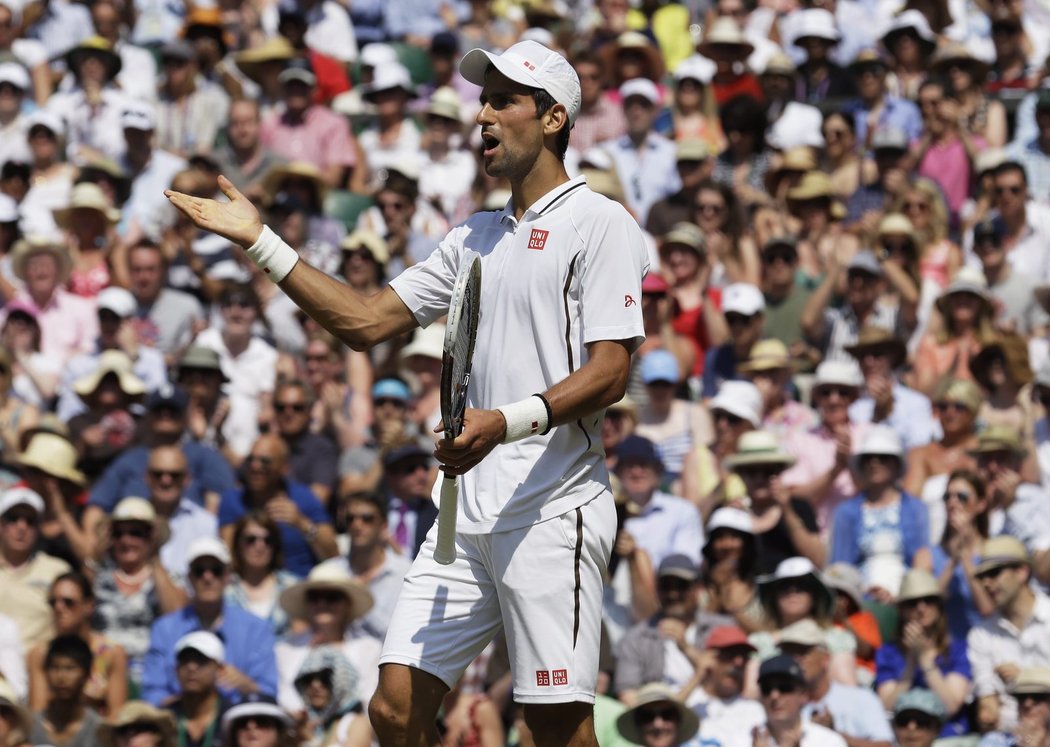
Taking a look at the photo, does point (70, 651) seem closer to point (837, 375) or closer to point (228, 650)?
point (228, 650)

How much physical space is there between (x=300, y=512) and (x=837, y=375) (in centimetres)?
319

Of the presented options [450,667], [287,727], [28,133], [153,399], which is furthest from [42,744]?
[28,133]

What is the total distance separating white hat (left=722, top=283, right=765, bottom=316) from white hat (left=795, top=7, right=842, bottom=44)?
3.75m

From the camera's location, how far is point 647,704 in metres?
10.2

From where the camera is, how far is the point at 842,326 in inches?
533

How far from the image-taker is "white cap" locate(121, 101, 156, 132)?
15453 millimetres

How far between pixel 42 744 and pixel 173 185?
4957mm

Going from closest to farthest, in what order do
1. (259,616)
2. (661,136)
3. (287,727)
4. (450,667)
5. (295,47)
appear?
(450,667) → (287,727) → (259,616) → (661,136) → (295,47)

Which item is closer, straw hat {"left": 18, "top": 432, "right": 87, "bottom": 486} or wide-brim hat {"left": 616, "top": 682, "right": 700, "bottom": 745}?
wide-brim hat {"left": 616, "top": 682, "right": 700, "bottom": 745}

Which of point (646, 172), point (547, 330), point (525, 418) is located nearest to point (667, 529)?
point (646, 172)

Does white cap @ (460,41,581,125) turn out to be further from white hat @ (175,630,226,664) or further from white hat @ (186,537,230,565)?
white hat @ (186,537,230,565)

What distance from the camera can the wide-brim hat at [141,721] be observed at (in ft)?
34.1

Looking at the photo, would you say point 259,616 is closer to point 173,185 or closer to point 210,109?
point 173,185

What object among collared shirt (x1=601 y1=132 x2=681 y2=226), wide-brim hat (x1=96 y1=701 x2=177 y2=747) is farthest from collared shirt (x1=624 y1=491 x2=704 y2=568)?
collared shirt (x1=601 y1=132 x2=681 y2=226)
